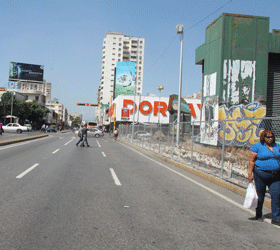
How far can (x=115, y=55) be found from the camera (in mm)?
117750

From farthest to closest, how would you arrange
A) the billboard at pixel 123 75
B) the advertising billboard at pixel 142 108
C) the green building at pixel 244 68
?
1. the billboard at pixel 123 75
2. the advertising billboard at pixel 142 108
3. the green building at pixel 244 68

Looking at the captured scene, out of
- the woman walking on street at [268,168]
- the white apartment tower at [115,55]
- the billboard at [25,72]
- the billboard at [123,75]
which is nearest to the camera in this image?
the woman walking on street at [268,168]

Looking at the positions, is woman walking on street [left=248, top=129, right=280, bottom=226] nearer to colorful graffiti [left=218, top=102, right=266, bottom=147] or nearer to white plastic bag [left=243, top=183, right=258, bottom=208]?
white plastic bag [left=243, top=183, right=258, bottom=208]

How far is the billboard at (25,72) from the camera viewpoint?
7525cm

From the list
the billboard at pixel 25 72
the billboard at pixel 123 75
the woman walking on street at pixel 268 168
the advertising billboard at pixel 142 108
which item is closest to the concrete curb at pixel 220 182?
the woman walking on street at pixel 268 168

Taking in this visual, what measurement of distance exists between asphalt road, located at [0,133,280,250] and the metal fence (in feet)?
3.39

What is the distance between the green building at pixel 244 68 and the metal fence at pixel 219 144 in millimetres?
5370

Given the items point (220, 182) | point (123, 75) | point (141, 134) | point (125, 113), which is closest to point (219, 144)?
point (220, 182)

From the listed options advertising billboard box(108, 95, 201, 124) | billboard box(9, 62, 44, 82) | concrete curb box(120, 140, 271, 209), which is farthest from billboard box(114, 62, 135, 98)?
concrete curb box(120, 140, 271, 209)

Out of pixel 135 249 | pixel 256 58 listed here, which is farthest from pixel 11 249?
pixel 256 58

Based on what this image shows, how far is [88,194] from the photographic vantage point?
6.20 metres

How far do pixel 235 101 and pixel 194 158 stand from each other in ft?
29.7

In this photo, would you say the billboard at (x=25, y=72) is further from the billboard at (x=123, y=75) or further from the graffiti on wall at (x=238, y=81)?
the graffiti on wall at (x=238, y=81)

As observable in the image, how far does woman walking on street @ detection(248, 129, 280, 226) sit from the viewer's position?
4691mm
